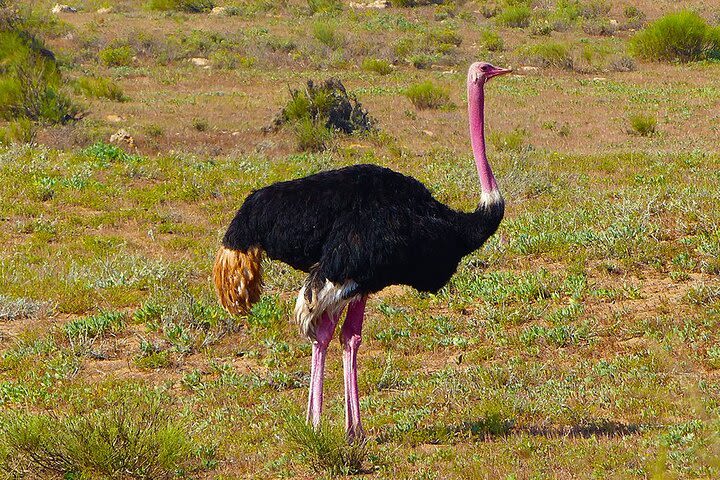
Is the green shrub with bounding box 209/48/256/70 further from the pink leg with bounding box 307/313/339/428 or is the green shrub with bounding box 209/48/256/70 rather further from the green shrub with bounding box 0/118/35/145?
the pink leg with bounding box 307/313/339/428

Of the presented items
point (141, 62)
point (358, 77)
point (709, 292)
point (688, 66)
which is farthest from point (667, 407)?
point (141, 62)

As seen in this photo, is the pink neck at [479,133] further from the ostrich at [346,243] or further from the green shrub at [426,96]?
the green shrub at [426,96]

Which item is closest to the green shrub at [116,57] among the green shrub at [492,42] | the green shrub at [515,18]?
the green shrub at [492,42]

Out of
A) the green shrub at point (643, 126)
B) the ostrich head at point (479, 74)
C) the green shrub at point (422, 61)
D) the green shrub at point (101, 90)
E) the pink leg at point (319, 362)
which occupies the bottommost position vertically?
the green shrub at point (422, 61)

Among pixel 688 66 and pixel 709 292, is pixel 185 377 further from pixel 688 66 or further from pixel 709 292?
pixel 688 66

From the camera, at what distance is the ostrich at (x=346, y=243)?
220 inches

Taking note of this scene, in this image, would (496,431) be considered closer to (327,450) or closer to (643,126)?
(327,450)

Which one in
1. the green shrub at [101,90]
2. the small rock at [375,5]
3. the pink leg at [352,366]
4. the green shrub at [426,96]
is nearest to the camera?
the pink leg at [352,366]

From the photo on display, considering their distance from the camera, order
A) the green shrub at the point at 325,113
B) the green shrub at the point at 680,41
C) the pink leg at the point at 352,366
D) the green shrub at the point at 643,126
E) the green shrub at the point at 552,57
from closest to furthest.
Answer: the pink leg at the point at 352,366 → the green shrub at the point at 325,113 → the green shrub at the point at 643,126 → the green shrub at the point at 552,57 → the green shrub at the point at 680,41

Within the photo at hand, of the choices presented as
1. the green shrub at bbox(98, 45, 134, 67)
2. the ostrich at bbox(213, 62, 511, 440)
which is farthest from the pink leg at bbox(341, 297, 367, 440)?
the green shrub at bbox(98, 45, 134, 67)

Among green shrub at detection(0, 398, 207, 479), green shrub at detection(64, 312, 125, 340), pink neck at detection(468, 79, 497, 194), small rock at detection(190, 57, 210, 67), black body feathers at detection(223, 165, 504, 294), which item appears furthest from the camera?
small rock at detection(190, 57, 210, 67)

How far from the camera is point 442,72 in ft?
93.4

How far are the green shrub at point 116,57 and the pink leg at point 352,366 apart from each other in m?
25.0

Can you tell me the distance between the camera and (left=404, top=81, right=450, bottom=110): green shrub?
71.2 ft
